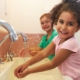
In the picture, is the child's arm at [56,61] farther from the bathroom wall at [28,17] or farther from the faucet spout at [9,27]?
the bathroom wall at [28,17]

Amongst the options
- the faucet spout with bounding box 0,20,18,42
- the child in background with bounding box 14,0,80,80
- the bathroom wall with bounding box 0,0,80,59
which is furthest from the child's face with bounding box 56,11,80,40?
the bathroom wall with bounding box 0,0,80,59

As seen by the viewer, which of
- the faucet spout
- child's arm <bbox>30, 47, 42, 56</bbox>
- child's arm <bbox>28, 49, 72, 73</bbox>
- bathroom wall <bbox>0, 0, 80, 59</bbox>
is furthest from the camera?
bathroom wall <bbox>0, 0, 80, 59</bbox>

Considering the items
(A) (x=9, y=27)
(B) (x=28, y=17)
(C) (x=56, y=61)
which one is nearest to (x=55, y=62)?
(C) (x=56, y=61)

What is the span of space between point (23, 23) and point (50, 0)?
447 millimetres

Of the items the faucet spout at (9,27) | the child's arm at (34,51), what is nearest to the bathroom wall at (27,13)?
the child's arm at (34,51)

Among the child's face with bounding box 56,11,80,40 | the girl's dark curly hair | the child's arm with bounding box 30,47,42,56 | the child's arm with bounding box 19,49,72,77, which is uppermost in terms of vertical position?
the girl's dark curly hair

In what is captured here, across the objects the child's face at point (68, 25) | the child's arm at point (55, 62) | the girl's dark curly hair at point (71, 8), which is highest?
the girl's dark curly hair at point (71, 8)

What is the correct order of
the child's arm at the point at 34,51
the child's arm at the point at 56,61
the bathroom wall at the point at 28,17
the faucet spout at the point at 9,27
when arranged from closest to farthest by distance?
1. the faucet spout at the point at 9,27
2. the child's arm at the point at 56,61
3. the child's arm at the point at 34,51
4. the bathroom wall at the point at 28,17

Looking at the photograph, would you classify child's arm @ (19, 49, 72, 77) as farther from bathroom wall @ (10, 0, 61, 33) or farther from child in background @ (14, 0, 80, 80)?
bathroom wall @ (10, 0, 61, 33)

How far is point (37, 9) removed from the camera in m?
1.94

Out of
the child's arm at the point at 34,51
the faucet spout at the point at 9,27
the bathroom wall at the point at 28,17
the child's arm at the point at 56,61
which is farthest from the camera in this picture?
the bathroom wall at the point at 28,17

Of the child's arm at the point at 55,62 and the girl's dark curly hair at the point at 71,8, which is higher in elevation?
the girl's dark curly hair at the point at 71,8

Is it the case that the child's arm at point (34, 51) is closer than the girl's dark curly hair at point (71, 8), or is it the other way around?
the girl's dark curly hair at point (71, 8)

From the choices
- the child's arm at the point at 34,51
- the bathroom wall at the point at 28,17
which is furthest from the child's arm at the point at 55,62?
the bathroom wall at the point at 28,17
